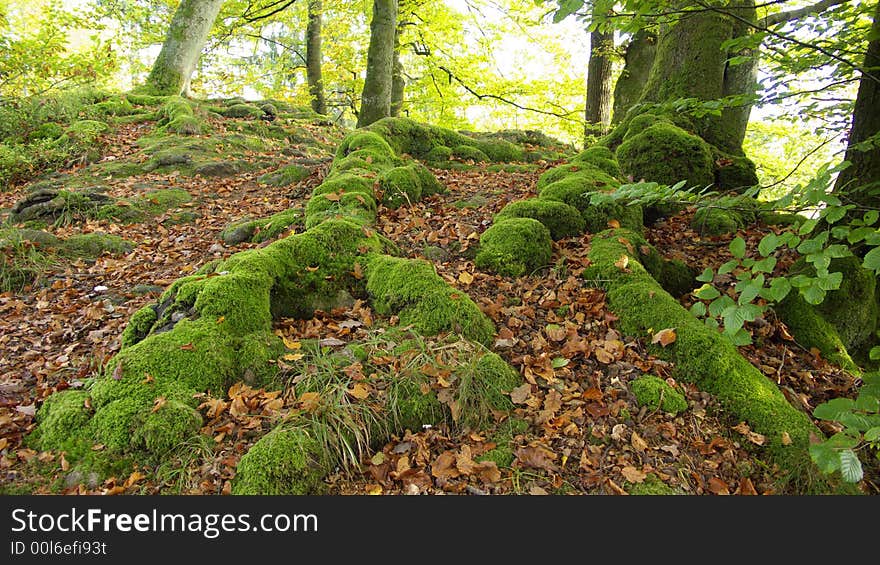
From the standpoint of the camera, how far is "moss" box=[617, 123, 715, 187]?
589 cm

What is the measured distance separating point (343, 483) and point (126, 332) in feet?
7.35

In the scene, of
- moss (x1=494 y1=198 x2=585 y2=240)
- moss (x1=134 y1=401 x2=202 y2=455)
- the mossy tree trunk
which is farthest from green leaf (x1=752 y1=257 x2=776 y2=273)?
the mossy tree trunk

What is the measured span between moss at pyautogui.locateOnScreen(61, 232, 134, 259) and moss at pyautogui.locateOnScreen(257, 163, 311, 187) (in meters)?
2.53

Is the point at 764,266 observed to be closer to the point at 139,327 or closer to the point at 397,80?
the point at 139,327

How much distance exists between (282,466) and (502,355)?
69.4 inches

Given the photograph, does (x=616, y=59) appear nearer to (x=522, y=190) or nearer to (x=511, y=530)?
(x=522, y=190)

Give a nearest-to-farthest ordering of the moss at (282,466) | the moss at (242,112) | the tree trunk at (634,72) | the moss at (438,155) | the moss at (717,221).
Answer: the moss at (282,466)
the moss at (717,221)
the moss at (438,155)
the tree trunk at (634,72)
the moss at (242,112)

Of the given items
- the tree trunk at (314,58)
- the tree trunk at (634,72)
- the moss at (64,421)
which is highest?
the tree trunk at (314,58)

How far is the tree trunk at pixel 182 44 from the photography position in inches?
457

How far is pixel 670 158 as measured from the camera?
234 inches

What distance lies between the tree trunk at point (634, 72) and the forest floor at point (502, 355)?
5.34 m

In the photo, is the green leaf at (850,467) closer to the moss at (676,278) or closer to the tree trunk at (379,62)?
the moss at (676,278)

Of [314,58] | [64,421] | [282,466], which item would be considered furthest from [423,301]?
[314,58]

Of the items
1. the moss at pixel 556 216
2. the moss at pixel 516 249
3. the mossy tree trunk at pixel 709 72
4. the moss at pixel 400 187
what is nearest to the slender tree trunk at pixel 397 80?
the moss at pixel 400 187
